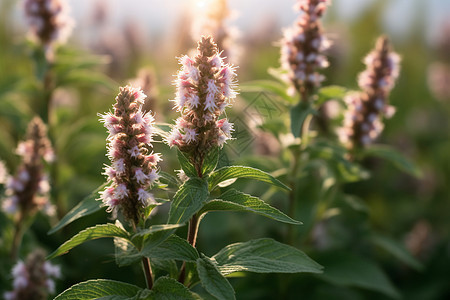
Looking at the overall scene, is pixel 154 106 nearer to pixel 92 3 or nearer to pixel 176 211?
pixel 176 211

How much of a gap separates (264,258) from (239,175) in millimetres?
329

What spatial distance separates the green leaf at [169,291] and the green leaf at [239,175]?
1.28 ft

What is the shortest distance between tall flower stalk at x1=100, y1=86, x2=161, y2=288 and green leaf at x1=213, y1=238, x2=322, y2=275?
38 cm

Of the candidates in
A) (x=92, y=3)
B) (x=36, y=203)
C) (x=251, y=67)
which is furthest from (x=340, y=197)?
(x=92, y=3)

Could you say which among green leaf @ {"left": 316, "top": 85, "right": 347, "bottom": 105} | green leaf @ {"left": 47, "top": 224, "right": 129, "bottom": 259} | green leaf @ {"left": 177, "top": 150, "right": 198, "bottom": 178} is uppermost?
green leaf @ {"left": 316, "top": 85, "right": 347, "bottom": 105}

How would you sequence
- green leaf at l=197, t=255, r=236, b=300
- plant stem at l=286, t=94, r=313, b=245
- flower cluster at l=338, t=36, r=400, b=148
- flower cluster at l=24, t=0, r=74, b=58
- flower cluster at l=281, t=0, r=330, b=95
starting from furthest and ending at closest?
flower cluster at l=24, t=0, r=74, b=58, flower cluster at l=338, t=36, r=400, b=148, plant stem at l=286, t=94, r=313, b=245, flower cluster at l=281, t=0, r=330, b=95, green leaf at l=197, t=255, r=236, b=300

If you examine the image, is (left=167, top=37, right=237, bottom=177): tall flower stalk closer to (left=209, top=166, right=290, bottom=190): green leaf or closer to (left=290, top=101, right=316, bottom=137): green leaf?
(left=209, top=166, right=290, bottom=190): green leaf

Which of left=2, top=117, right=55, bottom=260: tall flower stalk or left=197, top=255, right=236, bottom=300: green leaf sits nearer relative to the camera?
left=197, top=255, right=236, bottom=300: green leaf

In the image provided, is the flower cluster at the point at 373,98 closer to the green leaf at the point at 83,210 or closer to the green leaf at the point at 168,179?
the green leaf at the point at 168,179

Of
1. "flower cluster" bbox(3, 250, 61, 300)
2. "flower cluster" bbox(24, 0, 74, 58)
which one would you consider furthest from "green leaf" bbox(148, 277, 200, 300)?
"flower cluster" bbox(24, 0, 74, 58)

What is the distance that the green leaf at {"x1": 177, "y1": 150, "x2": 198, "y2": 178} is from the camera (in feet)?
6.18

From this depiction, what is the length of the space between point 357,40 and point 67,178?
24.7 feet

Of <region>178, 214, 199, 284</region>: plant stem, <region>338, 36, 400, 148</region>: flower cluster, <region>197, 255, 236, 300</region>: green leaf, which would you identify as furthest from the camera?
<region>338, 36, 400, 148</region>: flower cluster

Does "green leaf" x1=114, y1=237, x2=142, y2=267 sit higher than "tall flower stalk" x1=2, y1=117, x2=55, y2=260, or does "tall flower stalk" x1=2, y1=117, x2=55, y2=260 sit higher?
"tall flower stalk" x1=2, y1=117, x2=55, y2=260
